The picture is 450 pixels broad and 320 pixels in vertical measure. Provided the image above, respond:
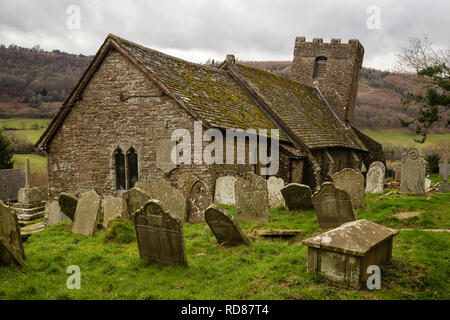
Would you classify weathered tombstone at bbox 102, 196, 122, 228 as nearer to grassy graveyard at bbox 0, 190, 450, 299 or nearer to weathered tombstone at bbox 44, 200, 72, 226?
grassy graveyard at bbox 0, 190, 450, 299

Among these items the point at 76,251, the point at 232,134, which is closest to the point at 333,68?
the point at 232,134

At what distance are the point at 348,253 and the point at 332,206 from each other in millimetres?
3867

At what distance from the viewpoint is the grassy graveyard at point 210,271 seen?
5.53 metres

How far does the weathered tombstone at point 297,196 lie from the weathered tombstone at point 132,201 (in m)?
4.54

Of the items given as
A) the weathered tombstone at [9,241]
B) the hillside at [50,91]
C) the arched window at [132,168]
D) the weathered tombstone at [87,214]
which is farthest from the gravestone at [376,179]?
the hillside at [50,91]

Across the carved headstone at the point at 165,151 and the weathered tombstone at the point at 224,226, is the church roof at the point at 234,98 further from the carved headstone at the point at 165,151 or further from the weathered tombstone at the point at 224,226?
the weathered tombstone at the point at 224,226

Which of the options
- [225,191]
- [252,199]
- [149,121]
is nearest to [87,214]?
[252,199]

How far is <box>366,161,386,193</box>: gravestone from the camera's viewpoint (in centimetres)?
1554

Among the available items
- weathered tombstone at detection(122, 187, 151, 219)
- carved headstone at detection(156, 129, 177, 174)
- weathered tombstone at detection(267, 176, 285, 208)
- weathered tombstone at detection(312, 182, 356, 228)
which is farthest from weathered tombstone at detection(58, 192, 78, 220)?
weathered tombstone at detection(312, 182, 356, 228)

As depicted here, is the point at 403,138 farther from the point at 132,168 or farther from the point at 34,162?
the point at 34,162

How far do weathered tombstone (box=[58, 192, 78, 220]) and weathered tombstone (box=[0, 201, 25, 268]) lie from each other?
13.2 feet
